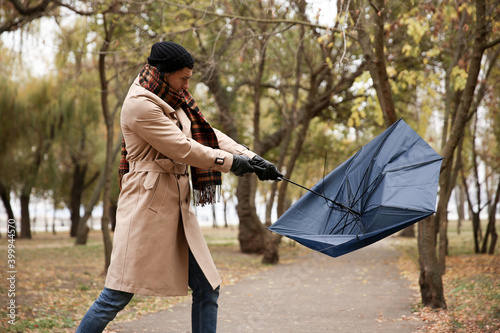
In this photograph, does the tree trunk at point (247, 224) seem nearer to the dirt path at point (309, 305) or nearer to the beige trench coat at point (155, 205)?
the dirt path at point (309, 305)

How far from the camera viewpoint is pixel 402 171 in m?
3.87

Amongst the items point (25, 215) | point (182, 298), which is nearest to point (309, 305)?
point (182, 298)

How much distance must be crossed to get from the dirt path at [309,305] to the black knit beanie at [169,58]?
116 inches

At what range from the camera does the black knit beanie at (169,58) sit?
3182 mm

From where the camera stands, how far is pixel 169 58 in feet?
10.4

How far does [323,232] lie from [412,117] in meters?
12.5

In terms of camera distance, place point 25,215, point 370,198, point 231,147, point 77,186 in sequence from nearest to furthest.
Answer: point 231,147 < point 370,198 < point 25,215 < point 77,186

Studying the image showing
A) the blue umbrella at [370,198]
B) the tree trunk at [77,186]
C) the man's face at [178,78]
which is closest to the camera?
the man's face at [178,78]

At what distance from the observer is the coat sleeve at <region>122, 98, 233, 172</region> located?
3.01 meters

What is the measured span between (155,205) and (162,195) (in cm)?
8

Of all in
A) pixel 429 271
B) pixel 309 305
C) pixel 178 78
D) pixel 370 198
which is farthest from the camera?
pixel 309 305

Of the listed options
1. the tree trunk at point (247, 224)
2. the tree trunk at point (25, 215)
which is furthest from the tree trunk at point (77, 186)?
the tree trunk at point (247, 224)

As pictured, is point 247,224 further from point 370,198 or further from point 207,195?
point 207,195

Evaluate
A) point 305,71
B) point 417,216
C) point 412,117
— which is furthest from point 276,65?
point 417,216
